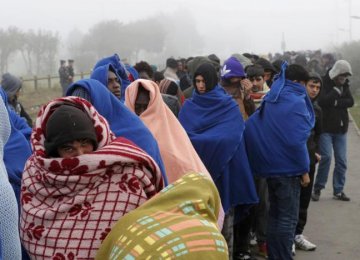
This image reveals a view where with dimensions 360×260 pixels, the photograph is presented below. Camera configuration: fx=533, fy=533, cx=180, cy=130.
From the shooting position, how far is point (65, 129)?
196 centimetres

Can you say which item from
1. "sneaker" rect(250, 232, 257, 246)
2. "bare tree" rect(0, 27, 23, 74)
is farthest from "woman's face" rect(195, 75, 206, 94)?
"bare tree" rect(0, 27, 23, 74)

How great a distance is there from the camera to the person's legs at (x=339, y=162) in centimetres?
655

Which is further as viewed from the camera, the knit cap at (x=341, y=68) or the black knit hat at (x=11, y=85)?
the knit cap at (x=341, y=68)

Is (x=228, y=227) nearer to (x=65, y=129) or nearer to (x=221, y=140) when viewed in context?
(x=221, y=140)

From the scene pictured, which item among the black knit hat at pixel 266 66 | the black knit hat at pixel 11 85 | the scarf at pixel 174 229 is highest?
the scarf at pixel 174 229

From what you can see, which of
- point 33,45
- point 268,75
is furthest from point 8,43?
point 268,75

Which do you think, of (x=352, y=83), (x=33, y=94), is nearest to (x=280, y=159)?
(x=352, y=83)

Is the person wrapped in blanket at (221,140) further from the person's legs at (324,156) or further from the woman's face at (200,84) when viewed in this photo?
the person's legs at (324,156)

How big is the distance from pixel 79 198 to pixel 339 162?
5.27m

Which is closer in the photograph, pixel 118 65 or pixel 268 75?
pixel 118 65

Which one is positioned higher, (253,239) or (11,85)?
(11,85)

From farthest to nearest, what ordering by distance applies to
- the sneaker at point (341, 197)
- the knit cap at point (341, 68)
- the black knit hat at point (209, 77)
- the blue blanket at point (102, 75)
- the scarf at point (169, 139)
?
the sneaker at point (341, 197)
the knit cap at point (341, 68)
the black knit hat at point (209, 77)
the blue blanket at point (102, 75)
the scarf at point (169, 139)

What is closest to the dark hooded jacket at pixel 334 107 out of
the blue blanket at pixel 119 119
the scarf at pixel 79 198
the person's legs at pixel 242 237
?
the person's legs at pixel 242 237

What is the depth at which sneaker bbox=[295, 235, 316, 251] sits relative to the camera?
5031 mm
